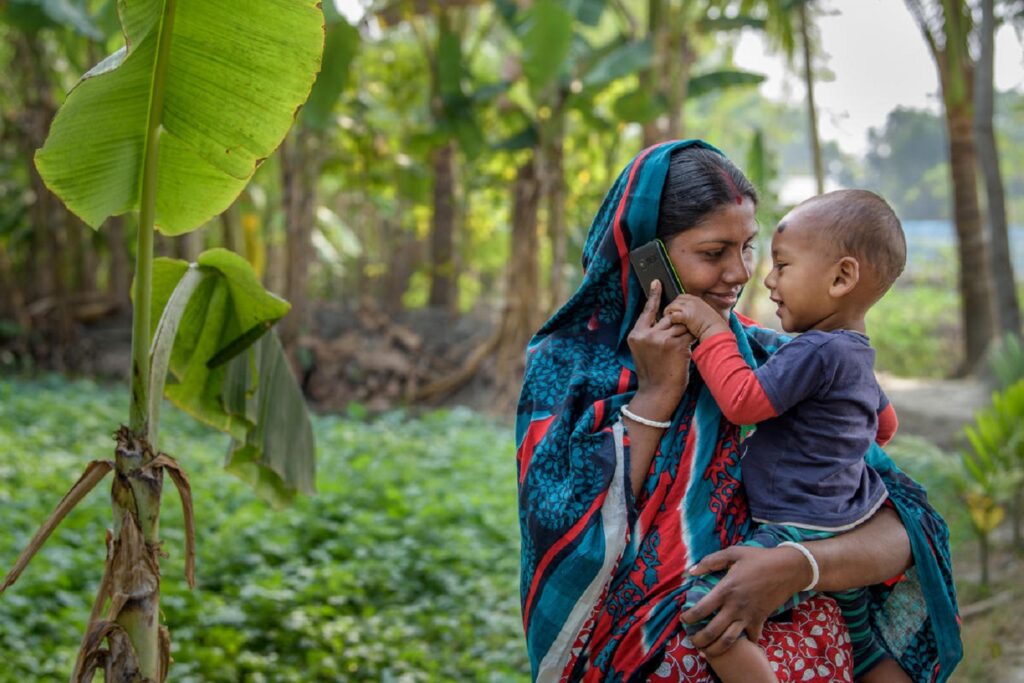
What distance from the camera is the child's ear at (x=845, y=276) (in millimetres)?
1728

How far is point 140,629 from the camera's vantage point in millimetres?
2285

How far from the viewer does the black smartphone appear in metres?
1.74

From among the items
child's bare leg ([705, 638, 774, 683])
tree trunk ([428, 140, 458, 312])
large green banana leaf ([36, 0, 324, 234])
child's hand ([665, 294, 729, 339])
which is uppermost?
tree trunk ([428, 140, 458, 312])

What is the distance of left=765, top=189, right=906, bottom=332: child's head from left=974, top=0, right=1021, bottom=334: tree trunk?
585 cm

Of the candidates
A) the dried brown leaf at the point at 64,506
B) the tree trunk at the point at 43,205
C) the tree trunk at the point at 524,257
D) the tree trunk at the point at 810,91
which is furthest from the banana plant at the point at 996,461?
the tree trunk at the point at 43,205

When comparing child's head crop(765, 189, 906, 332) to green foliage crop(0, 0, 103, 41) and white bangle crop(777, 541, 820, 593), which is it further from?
green foliage crop(0, 0, 103, 41)

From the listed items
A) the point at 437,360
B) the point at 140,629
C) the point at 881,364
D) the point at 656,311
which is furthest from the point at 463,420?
the point at 881,364

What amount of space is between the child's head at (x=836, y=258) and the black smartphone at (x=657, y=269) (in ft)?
0.63

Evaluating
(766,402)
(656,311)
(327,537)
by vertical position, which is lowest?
(327,537)

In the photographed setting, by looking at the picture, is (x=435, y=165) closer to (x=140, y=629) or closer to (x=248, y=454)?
(x=248, y=454)

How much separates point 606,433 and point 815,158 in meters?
6.13

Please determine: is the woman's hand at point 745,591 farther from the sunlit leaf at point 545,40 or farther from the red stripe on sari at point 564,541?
the sunlit leaf at point 545,40

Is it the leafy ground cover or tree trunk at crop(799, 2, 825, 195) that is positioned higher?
tree trunk at crop(799, 2, 825, 195)

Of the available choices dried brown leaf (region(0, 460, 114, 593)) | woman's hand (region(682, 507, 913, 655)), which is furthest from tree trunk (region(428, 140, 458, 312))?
woman's hand (region(682, 507, 913, 655))
